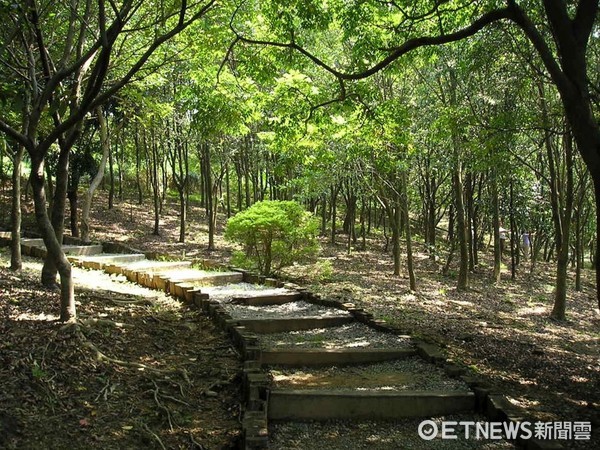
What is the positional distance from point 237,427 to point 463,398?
7.26 feet

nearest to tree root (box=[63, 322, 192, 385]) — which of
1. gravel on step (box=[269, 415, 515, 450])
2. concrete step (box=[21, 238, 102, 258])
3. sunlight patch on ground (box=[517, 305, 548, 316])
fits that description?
gravel on step (box=[269, 415, 515, 450])

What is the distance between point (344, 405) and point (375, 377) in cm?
104

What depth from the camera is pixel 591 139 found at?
4.46 metres

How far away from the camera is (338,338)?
7363 mm

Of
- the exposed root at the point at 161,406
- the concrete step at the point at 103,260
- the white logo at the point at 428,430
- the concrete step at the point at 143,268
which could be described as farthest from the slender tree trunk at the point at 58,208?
the white logo at the point at 428,430

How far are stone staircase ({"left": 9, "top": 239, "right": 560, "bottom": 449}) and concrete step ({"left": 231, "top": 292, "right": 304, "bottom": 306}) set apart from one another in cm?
2

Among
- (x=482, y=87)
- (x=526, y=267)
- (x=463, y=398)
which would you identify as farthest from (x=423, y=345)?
(x=526, y=267)

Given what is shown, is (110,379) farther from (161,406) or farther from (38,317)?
(38,317)

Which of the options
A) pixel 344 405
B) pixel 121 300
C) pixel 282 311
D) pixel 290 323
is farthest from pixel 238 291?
pixel 344 405

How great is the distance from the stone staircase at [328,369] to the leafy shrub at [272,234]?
2287 millimetres

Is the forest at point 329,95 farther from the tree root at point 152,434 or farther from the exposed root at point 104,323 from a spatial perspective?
the tree root at point 152,434

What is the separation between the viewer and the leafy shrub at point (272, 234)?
11.9 m

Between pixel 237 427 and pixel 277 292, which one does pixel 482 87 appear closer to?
pixel 277 292

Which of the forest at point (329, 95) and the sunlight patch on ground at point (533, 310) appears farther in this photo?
the sunlight patch on ground at point (533, 310)
